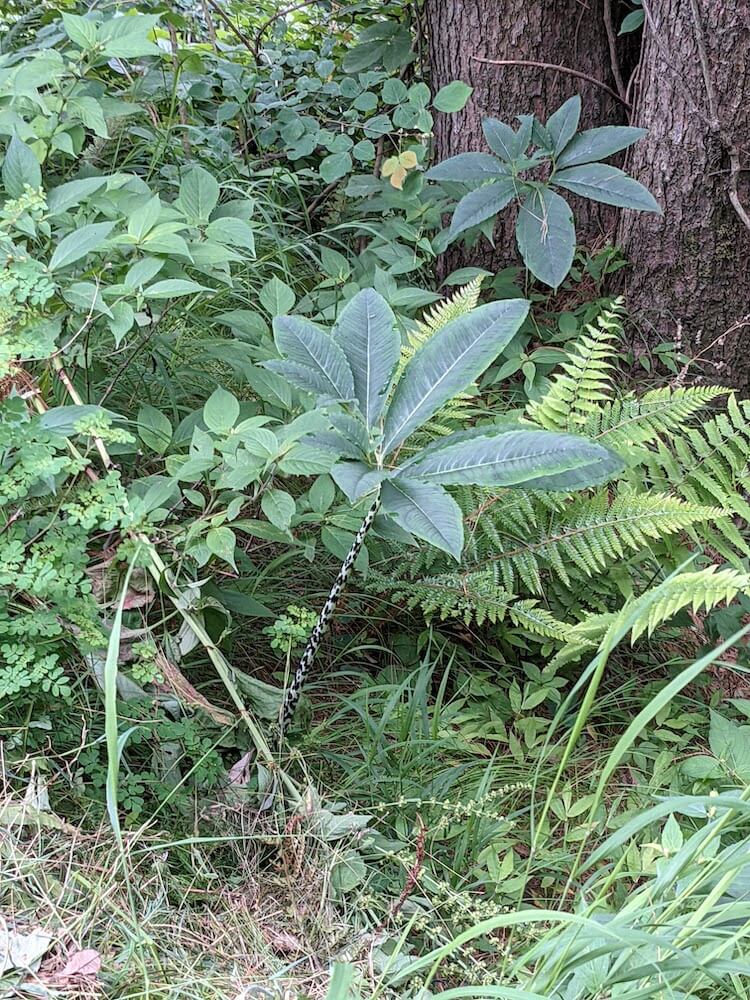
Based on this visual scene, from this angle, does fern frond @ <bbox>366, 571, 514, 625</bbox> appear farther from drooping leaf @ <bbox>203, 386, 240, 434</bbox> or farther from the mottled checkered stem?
drooping leaf @ <bbox>203, 386, 240, 434</bbox>

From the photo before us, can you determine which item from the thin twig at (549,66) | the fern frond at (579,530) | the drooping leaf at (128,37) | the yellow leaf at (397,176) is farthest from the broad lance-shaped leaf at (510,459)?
the thin twig at (549,66)

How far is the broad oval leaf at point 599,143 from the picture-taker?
2.31m

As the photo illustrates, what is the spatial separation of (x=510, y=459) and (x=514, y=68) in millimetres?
1899

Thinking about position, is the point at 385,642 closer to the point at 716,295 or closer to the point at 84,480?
the point at 84,480

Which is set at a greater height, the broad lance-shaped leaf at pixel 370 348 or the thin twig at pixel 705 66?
the thin twig at pixel 705 66

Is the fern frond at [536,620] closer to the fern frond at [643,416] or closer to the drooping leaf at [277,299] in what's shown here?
the fern frond at [643,416]

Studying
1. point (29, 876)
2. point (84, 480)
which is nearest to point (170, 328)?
point (84, 480)

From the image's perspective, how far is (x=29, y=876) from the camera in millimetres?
1301

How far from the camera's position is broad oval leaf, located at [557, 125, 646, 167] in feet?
7.58

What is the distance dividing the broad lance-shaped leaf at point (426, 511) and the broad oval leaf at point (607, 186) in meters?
1.30

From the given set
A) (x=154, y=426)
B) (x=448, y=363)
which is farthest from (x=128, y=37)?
(x=448, y=363)

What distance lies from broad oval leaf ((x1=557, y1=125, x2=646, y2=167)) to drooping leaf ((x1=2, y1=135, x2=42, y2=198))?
140 cm

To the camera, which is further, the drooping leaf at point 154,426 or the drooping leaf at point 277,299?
the drooping leaf at point 277,299

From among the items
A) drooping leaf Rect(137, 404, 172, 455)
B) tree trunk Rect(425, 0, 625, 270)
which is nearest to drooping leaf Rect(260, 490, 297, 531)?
drooping leaf Rect(137, 404, 172, 455)
